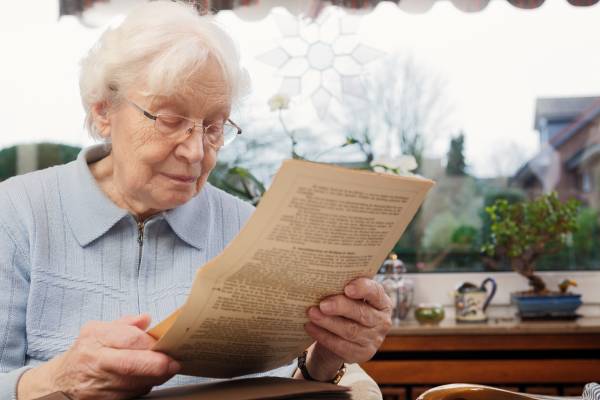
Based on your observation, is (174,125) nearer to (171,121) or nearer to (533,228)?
(171,121)

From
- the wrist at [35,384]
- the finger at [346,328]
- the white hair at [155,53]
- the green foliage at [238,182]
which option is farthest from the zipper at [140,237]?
the green foliage at [238,182]

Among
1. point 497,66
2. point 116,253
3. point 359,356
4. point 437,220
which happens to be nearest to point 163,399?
point 359,356

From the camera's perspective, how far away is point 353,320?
42.5 inches

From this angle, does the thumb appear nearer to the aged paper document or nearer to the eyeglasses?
the aged paper document

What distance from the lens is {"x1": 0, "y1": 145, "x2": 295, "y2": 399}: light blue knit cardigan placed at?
4.06 feet

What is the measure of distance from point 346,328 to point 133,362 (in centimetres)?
33

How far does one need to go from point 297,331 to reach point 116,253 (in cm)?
46

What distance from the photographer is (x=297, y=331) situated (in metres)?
1.05

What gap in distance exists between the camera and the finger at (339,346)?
107cm

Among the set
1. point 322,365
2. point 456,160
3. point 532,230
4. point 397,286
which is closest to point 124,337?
point 322,365

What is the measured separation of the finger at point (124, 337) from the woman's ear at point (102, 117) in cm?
57

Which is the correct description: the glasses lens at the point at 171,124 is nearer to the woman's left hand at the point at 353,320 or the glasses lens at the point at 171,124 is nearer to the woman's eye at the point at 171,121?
the woman's eye at the point at 171,121

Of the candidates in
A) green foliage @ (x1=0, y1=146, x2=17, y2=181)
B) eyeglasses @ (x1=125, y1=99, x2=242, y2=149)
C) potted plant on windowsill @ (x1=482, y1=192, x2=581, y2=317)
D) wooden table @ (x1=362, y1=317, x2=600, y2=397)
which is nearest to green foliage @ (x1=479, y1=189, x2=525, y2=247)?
potted plant on windowsill @ (x1=482, y1=192, x2=581, y2=317)

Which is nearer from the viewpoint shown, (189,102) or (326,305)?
(326,305)
